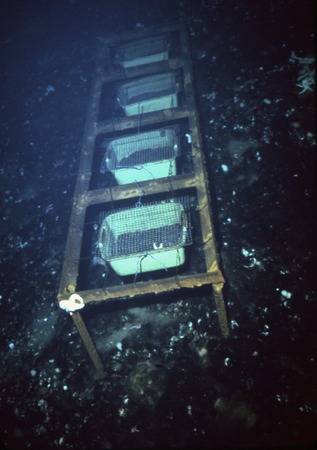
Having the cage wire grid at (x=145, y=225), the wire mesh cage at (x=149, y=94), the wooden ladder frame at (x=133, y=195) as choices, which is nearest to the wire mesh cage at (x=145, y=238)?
the cage wire grid at (x=145, y=225)

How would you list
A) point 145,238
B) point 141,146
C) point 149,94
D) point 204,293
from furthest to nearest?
point 149,94, point 141,146, point 204,293, point 145,238

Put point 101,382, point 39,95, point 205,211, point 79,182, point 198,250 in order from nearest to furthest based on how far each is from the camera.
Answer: point 205,211, point 101,382, point 79,182, point 198,250, point 39,95

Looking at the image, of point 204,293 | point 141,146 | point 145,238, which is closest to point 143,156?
point 141,146

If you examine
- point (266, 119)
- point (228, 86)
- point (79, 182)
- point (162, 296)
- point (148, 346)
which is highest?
point (228, 86)

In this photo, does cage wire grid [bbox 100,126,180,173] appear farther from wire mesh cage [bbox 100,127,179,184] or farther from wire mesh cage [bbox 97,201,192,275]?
wire mesh cage [bbox 97,201,192,275]

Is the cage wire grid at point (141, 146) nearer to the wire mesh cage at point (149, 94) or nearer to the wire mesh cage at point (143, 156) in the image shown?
the wire mesh cage at point (143, 156)

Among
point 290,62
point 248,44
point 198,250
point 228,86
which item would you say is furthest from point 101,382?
point 248,44

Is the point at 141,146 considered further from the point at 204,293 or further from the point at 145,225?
the point at 204,293

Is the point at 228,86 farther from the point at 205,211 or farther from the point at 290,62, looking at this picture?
the point at 205,211
